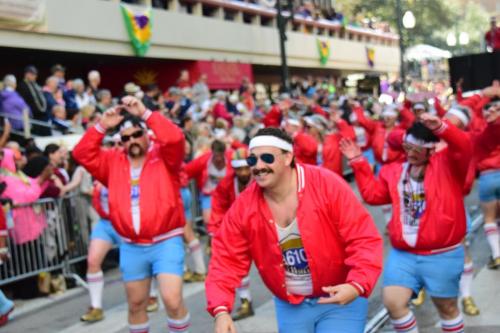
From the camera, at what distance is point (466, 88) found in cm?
1205

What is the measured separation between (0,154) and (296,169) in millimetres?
5685

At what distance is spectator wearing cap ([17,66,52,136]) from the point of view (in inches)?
531

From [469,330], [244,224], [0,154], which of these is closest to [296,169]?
[244,224]

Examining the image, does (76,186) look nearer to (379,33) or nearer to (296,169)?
(296,169)

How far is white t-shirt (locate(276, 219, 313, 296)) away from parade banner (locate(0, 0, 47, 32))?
44.7 feet

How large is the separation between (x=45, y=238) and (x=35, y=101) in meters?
4.59

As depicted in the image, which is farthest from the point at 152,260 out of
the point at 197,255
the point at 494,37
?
the point at 494,37

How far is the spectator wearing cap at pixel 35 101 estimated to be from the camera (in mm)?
13497

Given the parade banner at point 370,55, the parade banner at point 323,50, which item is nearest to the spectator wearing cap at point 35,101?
the parade banner at point 323,50

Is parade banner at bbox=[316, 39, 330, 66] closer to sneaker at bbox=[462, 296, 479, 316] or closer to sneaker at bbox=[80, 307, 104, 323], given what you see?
sneaker at bbox=[80, 307, 104, 323]

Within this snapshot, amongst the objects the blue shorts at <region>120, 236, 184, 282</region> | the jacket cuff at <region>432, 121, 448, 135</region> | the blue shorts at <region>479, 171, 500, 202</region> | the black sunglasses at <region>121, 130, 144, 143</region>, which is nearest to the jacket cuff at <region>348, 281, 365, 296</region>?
the jacket cuff at <region>432, 121, 448, 135</region>

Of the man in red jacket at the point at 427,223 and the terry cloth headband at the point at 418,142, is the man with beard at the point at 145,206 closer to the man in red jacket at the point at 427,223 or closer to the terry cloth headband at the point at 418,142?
the man in red jacket at the point at 427,223

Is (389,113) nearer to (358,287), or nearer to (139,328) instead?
(139,328)

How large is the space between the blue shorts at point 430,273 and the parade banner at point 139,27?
Answer: 1829cm
